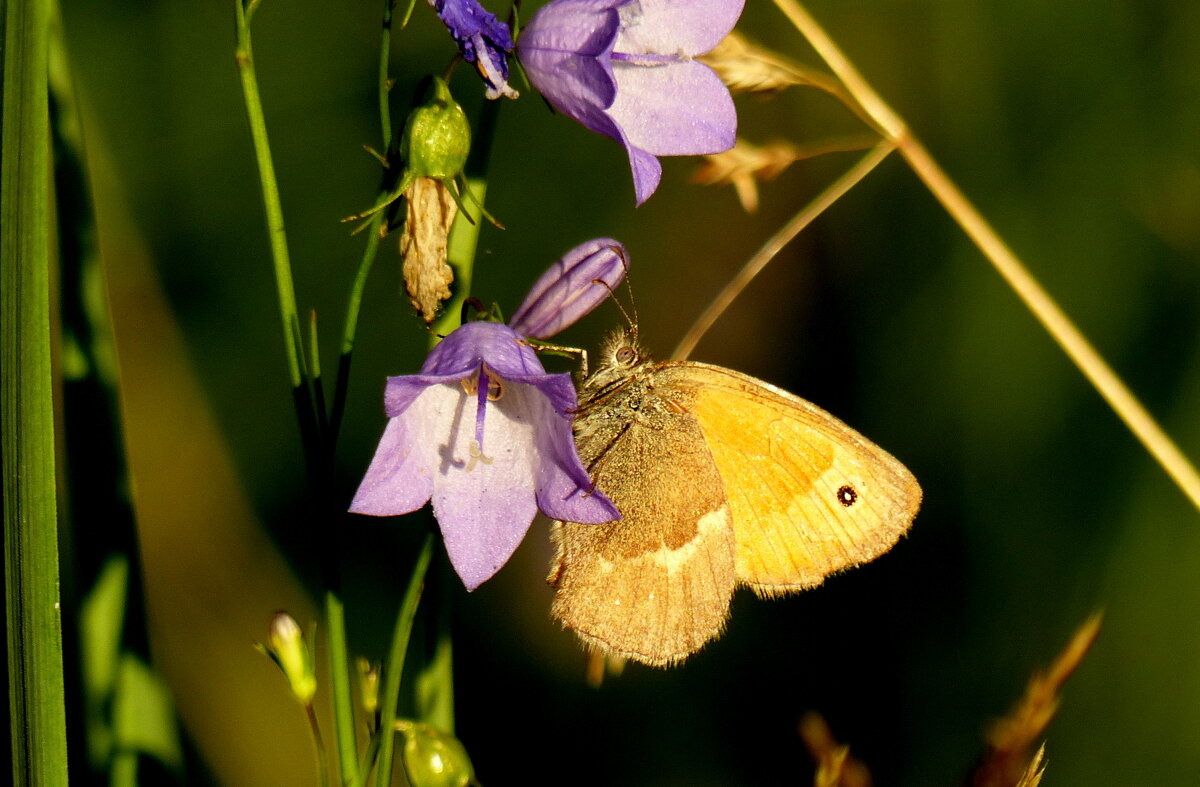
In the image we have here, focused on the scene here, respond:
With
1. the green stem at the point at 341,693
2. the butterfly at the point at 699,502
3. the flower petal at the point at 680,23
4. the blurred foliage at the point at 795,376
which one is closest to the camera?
the green stem at the point at 341,693

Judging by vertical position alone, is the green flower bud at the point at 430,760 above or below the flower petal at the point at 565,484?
below

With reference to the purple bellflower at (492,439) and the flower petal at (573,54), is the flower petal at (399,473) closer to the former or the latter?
the purple bellflower at (492,439)

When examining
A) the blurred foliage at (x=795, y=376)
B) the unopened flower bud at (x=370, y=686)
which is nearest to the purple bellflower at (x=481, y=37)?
the unopened flower bud at (x=370, y=686)

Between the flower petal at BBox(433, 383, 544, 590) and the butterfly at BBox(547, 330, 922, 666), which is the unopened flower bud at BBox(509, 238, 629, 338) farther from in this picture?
the butterfly at BBox(547, 330, 922, 666)

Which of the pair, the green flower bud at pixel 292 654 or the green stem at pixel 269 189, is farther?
the green flower bud at pixel 292 654

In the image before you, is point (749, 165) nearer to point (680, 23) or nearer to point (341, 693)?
point (680, 23)

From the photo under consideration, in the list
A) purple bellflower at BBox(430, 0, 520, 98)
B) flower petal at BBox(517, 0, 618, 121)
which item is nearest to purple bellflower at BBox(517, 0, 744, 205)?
flower petal at BBox(517, 0, 618, 121)

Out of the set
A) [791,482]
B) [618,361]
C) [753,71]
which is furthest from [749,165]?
[791,482]
